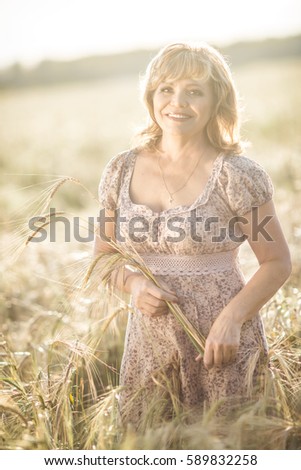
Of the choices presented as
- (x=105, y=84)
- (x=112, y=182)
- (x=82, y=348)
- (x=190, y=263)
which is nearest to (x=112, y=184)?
(x=112, y=182)

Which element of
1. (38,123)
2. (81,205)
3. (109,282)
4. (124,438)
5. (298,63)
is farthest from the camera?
(298,63)

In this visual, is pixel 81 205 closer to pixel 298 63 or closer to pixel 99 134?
pixel 99 134

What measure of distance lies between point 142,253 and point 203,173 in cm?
32

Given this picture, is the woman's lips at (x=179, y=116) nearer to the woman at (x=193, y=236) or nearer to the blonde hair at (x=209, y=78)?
the woman at (x=193, y=236)

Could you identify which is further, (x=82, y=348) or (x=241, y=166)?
(x=82, y=348)

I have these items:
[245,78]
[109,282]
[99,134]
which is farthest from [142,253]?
[245,78]

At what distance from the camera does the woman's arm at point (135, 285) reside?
70.5 inches

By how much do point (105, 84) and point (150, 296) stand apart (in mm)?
19170

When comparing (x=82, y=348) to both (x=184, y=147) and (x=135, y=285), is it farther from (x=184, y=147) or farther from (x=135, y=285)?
(x=184, y=147)

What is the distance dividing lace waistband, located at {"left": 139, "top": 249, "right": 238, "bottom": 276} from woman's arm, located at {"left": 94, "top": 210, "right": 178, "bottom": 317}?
6cm

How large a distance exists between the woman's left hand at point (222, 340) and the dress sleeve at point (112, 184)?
1.69 feet

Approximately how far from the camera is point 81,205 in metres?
8.29

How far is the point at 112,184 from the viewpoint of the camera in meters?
1.94

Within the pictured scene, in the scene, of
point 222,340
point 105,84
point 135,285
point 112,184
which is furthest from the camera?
point 105,84
